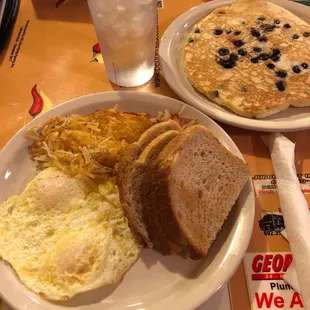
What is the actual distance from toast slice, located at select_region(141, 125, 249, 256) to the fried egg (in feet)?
0.46

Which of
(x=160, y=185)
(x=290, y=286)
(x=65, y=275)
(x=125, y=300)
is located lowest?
(x=290, y=286)

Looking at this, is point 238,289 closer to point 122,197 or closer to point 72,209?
point 122,197

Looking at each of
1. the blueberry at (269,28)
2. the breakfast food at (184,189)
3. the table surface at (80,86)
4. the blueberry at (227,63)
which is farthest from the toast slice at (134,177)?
the blueberry at (269,28)

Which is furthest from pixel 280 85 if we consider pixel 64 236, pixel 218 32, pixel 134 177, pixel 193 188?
pixel 64 236

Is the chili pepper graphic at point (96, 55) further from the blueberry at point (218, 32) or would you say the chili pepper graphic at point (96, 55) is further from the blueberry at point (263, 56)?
the blueberry at point (263, 56)

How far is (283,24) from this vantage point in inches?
80.2

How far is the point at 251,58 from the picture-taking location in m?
1.87

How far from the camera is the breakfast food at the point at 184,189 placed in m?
1.19

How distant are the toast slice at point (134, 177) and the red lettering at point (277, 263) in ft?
1.50

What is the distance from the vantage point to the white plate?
161 centimetres

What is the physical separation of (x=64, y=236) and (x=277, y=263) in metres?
0.77

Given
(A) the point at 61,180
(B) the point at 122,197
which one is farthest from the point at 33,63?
(B) the point at 122,197

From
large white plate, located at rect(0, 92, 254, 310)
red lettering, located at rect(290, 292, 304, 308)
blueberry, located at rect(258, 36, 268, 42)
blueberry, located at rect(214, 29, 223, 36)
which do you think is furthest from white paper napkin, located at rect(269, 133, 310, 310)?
blueberry, located at rect(214, 29, 223, 36)

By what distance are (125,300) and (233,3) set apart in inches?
72.0
